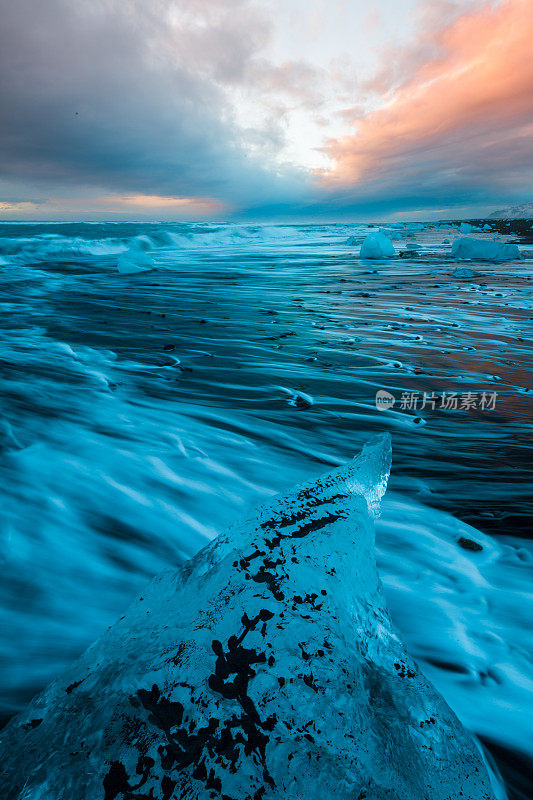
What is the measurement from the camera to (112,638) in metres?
0.94

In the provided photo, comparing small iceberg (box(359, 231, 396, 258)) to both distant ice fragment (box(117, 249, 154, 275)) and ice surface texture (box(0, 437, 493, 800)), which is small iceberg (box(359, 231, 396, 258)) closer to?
distant ice fragment (box(117, 249, 154, 275))

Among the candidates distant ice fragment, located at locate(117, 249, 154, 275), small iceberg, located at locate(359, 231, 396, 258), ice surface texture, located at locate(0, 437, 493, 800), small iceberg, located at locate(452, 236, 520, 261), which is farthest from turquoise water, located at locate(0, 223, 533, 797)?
small iceberg, located at locate(359, 231, 396, 258)

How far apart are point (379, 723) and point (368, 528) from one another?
21.8 inches

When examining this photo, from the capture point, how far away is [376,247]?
603 inches

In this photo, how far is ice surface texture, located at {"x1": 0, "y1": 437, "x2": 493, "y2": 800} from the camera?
26.1 inches

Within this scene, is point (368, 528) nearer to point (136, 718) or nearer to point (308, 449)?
point (136, 718)

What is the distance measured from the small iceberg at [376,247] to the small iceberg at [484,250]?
2.58m

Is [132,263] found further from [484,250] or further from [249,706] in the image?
[249,706]

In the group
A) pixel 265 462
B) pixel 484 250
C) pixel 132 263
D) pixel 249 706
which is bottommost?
pixel 265 462

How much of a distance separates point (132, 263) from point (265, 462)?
12119 millimetres

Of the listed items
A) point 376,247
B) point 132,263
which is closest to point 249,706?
point 132,263

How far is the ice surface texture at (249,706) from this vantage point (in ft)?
2.17

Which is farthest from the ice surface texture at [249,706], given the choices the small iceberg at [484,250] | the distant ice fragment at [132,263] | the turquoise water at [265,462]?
the small iceberg at [484,250]

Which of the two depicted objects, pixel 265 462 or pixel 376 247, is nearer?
pixel 265 462
